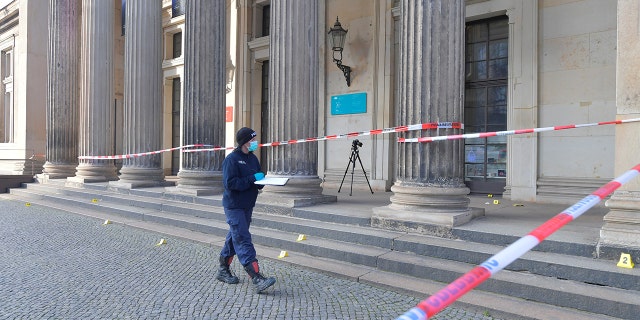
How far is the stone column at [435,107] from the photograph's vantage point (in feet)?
19.6

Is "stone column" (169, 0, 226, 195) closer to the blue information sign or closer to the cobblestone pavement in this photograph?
the cobblestone pavement

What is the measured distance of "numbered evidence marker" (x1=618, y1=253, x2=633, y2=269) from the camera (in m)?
4.23

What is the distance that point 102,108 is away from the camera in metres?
13.4

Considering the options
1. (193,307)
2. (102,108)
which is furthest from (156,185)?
(193,307)

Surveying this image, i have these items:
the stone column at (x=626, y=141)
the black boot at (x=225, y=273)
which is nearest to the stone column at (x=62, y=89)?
the black boot at (x=225, y=273)

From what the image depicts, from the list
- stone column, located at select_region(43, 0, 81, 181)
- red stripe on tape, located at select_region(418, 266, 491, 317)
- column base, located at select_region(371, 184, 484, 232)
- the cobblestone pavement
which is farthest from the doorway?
stone column, located at select_region(43, 0, 81, 181)

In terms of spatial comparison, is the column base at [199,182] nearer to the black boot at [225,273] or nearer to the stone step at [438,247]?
→ the stone step at [438,247]

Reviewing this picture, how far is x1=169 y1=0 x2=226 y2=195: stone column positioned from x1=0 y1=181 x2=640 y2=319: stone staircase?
1.48 m

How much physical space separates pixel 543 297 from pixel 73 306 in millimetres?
4281

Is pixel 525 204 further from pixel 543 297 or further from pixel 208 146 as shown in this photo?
pixel 208 146

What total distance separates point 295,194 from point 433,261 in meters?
3.23

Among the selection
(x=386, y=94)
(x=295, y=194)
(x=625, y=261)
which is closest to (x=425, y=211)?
(x=625, y=261)

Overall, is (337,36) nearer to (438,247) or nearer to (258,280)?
(438,247)

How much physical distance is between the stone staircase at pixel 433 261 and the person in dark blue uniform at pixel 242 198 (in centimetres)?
100
